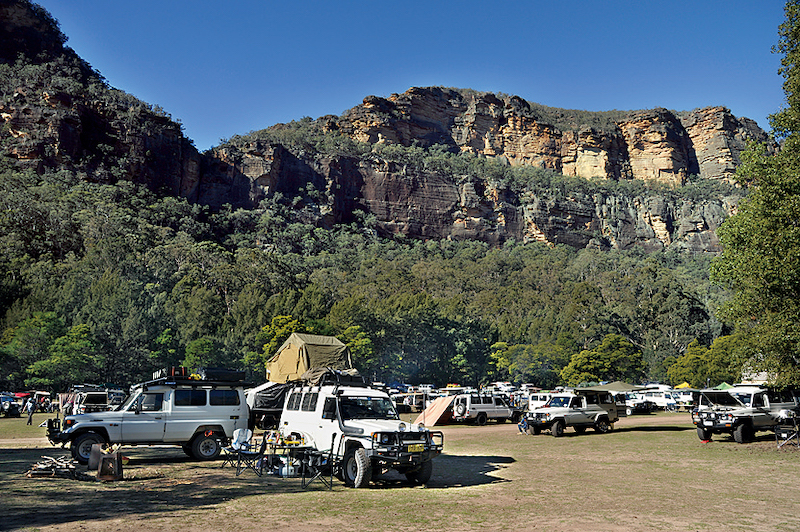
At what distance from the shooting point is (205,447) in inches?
583

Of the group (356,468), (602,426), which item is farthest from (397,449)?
(602,426)

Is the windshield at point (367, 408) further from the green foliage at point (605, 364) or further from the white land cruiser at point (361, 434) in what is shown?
the green foliage at point (605, 364)

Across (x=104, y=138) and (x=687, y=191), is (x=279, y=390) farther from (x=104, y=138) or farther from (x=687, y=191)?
(x=687, y=191)

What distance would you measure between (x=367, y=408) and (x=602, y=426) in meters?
14.4

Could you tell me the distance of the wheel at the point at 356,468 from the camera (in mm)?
10922

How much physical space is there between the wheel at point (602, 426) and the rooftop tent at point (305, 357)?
35.8 ft

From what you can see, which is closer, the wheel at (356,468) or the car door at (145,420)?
the wheel at (356,468)

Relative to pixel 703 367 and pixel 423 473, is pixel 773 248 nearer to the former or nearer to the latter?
pixel 423 473

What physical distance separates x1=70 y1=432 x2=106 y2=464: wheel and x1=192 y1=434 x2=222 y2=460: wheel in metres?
2.06

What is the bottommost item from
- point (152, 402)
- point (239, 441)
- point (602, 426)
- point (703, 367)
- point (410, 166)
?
point (602, 426)

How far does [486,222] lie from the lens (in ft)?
443

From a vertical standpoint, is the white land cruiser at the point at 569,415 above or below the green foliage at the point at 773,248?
below

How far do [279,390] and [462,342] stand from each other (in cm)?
4119

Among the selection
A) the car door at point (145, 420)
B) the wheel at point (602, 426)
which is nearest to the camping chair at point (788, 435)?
the wheel at point (602, 426)
